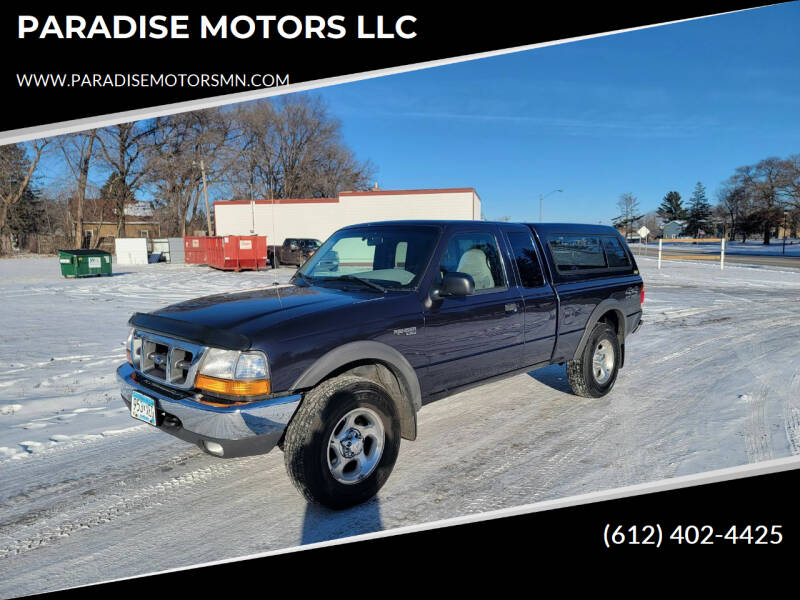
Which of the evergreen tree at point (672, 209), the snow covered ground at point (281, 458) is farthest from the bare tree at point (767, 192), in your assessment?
the snow covered ground at point (281, 458)

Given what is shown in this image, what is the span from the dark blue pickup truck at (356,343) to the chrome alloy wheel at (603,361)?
15.6 inches

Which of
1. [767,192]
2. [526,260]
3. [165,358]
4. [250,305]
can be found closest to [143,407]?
[165,358]

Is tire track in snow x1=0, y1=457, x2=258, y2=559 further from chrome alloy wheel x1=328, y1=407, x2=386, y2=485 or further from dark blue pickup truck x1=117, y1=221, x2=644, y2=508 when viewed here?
chrome alloy wheel x1=328, y1=407, x2=386, y2=485

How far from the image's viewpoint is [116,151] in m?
39.0

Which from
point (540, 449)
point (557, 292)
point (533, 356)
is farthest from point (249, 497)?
point (557, 292)

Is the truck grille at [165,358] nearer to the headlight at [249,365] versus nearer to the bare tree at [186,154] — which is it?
the headlight at [249,365]

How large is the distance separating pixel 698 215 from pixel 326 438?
12531 cm

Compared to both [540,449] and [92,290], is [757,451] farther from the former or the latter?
[92,290]

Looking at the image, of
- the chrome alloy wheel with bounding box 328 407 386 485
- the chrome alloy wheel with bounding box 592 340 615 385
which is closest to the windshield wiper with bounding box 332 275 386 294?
the chrome alloy wheel with bounding box 328 407 386 485

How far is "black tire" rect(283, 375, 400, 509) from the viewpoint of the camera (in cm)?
298

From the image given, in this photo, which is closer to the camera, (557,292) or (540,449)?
(540,449)

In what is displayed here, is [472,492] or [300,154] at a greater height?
[300,154]

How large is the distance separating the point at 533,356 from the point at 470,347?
3.22 feet

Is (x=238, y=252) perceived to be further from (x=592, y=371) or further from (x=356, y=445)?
(x=356, y=445)
